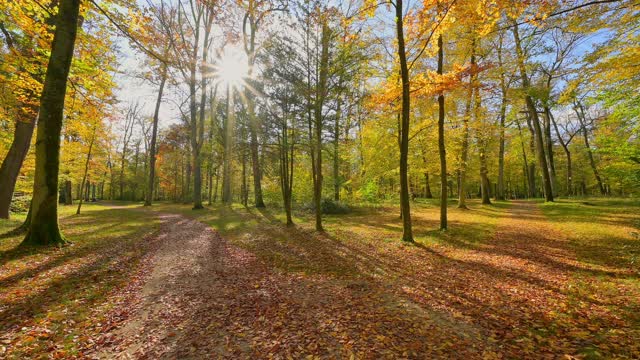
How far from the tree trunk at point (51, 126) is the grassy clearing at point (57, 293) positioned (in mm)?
825

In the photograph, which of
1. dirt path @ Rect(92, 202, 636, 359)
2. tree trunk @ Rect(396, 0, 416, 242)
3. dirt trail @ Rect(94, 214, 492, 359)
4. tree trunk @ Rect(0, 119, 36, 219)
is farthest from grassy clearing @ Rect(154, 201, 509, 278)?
tree trunk @ Rect(0, 119, 36, 219)

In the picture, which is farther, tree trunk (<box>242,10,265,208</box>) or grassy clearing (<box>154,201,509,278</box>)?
tree trunk (<box>242,10,265,208</box>)

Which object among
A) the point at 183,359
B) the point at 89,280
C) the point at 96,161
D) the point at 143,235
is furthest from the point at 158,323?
the point at 96,161

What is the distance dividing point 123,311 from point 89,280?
1.94 m

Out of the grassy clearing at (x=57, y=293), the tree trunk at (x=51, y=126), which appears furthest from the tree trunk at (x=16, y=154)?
the tree trunk at (x=51, y=126)

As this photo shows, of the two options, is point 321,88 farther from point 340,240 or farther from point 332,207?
point 332,207

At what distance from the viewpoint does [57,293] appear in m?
5.01

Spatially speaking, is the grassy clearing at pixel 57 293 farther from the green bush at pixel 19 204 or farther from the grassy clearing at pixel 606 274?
the green bush at pixel 19 204

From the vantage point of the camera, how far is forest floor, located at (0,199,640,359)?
366cm

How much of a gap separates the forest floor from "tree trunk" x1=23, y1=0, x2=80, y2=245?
895 mm

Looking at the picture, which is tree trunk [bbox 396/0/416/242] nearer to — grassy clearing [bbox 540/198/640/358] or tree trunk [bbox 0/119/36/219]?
grassy clearing [bbox 540/198/640/358]

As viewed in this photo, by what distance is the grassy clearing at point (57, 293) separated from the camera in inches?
142

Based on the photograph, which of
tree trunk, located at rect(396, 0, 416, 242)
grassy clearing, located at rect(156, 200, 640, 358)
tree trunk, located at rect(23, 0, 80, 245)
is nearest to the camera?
grassy clearing, located at rect(156, 200, 640, 358)

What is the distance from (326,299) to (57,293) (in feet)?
16.7
